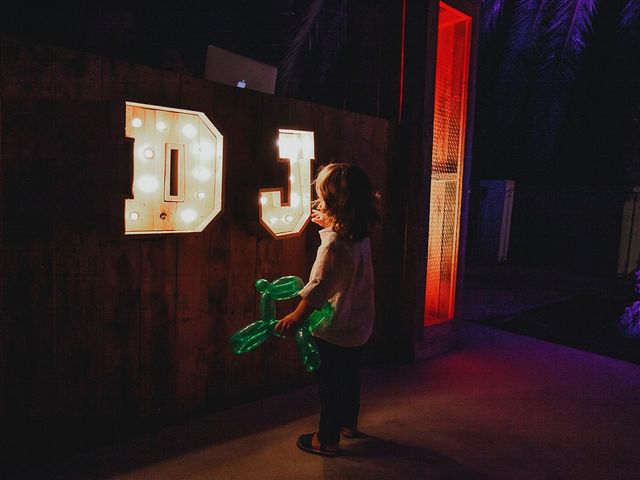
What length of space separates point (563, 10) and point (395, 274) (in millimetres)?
5357

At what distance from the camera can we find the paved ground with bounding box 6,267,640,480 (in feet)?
10.2

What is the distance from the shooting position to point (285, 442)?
11.2 feet

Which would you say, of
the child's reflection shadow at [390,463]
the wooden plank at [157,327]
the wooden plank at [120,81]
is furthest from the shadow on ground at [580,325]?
the wooden plank at [120,81]

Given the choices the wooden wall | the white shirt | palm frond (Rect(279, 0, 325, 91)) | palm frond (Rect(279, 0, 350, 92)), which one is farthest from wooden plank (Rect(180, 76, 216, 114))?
palm frond (Rect(279, 0, 325, 91))

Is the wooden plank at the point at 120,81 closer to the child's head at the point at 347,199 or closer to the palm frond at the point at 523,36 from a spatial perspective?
the child's head at the point at 347,199

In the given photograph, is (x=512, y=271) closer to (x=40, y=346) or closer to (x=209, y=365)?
(x=209, y=365)

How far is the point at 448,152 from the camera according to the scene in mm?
5586

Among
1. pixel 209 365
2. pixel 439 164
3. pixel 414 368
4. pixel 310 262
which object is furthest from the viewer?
pixel 439 164

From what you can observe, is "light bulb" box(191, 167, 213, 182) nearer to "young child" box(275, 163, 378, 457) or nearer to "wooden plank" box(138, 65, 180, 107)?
"wooden plank" box(138, 65, 180, 107)

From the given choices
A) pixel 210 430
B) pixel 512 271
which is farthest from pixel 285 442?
pixel 512 271

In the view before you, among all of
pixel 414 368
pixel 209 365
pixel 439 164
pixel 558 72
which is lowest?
pixel 414 368

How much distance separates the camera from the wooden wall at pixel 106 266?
2764 mm

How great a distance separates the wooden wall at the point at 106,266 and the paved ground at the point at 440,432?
0.86 ft

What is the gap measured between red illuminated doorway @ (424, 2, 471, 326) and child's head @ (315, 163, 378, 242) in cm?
243
